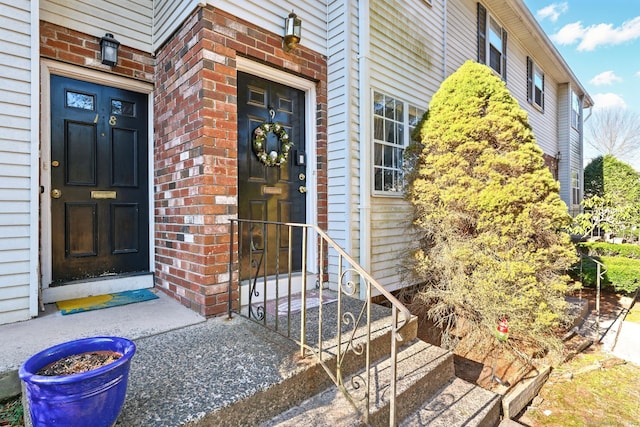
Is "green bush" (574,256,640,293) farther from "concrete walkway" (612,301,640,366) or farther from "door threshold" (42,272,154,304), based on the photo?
"door threshold" (42,272,154,304)

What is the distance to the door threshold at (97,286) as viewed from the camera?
9.27 ft

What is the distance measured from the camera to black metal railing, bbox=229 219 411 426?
1.73 m

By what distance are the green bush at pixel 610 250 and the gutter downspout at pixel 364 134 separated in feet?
19.6

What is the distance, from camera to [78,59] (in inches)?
114

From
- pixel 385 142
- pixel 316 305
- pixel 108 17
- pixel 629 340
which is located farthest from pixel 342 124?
pixel 629 340

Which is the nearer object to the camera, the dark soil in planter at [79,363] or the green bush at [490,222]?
the dark soil in planter at [79,363]

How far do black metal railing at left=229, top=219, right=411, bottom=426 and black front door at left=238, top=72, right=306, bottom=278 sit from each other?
0.03 metres

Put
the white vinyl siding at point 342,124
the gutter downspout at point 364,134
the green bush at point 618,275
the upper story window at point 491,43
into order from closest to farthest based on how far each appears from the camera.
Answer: the white vinyl siding at point 342,124
the gutter downspout at point 364,134
the green bush at point 618,275
the upper story window at point 491,43

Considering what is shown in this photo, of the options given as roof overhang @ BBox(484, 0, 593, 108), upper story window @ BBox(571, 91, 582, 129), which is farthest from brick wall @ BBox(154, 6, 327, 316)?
upper story window @ BBox(571, 91, 582, 129)

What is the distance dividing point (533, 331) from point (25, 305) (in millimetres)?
4211

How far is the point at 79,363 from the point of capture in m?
1.36

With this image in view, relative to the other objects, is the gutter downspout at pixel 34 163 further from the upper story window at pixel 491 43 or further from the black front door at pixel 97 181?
the upper story window at pixel 491 43

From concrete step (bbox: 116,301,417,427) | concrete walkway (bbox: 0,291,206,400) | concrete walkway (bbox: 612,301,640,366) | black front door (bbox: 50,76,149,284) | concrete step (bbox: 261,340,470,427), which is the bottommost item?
concrete walkway (bbox: 612,301,640,366)

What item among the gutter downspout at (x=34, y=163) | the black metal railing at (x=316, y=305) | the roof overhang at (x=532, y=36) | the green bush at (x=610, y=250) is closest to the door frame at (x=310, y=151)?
the black metal railing at (x=316, y=305)
